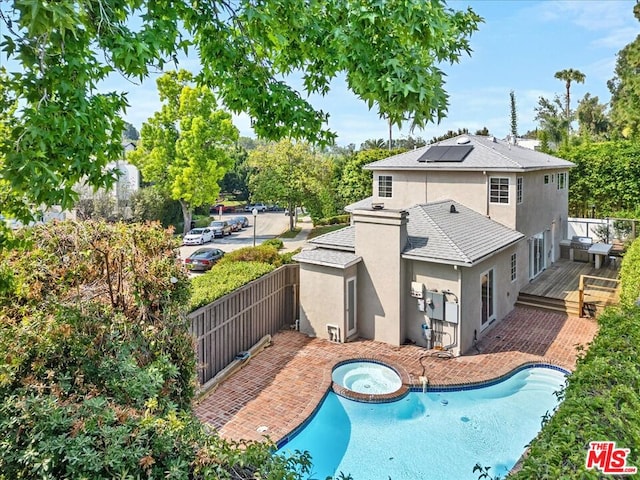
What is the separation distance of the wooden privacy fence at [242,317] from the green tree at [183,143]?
85.2ft

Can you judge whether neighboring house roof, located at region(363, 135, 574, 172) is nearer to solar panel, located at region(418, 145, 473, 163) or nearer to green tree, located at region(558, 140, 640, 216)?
solar panel, located at region(418, 145, 473, 163)

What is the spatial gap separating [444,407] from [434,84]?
10.2 meters

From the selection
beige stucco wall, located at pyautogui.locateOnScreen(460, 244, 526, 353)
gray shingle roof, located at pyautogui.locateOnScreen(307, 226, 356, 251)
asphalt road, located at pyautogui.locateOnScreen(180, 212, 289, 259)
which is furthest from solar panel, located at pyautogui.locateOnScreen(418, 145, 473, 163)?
asphalt road, located at pyautogui.locateOnScreen(180, 212, 289, 259)

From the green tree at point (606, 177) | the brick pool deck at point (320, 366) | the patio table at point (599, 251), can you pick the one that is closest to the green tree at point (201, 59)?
the brick pool deck at point (320, 366)

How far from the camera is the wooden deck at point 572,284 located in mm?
19125

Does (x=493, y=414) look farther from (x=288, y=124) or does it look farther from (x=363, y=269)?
(x=288, y=124)

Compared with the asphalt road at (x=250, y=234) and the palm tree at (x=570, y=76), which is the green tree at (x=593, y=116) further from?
the asphalt road at (x=250, y=234)

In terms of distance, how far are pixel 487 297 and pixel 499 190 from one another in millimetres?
5556

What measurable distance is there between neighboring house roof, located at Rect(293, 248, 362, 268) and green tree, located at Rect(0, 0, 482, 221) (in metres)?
10.2

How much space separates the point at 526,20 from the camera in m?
10.0

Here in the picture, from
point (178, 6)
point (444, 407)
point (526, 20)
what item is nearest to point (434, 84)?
point (178, 6)

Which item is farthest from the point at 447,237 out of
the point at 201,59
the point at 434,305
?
the point at 201,59

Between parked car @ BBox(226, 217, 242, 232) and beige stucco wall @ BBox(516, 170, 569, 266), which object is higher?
beige stucco wall @ BBox(516, 170, 569, 266)

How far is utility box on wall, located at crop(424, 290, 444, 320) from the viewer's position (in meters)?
15.0
